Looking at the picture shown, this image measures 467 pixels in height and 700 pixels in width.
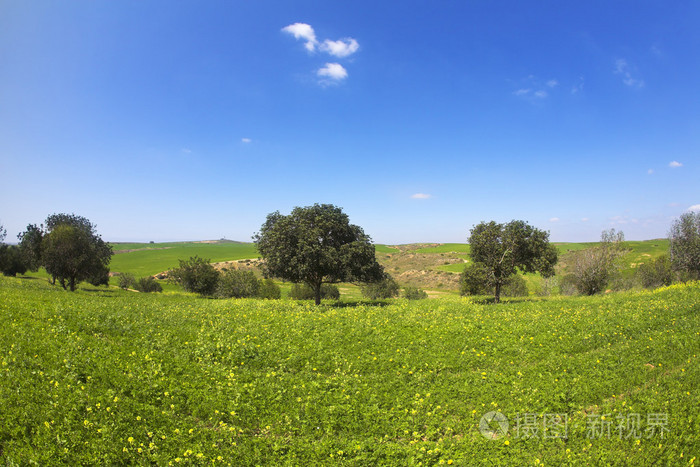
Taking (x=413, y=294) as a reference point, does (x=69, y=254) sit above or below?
above

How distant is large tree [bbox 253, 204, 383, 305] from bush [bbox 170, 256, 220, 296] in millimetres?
35871

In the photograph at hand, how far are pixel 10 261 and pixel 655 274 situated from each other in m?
142

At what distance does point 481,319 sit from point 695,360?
751cm

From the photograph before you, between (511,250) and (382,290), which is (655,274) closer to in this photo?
(382,290)

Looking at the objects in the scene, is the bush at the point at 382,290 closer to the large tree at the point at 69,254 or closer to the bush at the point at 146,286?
the large tree at the point at 69,254

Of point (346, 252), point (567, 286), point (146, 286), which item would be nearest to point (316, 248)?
point (346, 252)

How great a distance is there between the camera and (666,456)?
7297mm

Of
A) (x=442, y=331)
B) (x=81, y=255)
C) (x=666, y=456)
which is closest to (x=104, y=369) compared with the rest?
(x=442, y=331)

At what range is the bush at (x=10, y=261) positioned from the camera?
236 ft

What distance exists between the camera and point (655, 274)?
227 feet

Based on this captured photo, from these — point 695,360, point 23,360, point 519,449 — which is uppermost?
point 23,360

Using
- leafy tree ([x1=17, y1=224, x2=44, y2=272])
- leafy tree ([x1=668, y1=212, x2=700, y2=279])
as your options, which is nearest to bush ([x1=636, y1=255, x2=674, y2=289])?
leafy tree ([x1=668, y1=212, x2=700, y2=279])

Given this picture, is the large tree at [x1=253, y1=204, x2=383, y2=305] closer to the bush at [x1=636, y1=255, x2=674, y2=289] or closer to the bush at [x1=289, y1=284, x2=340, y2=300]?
the bush at [x1=289, y1=284, x2=340, y2=300]

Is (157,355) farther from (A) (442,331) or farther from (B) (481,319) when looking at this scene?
(B) (481,319)
